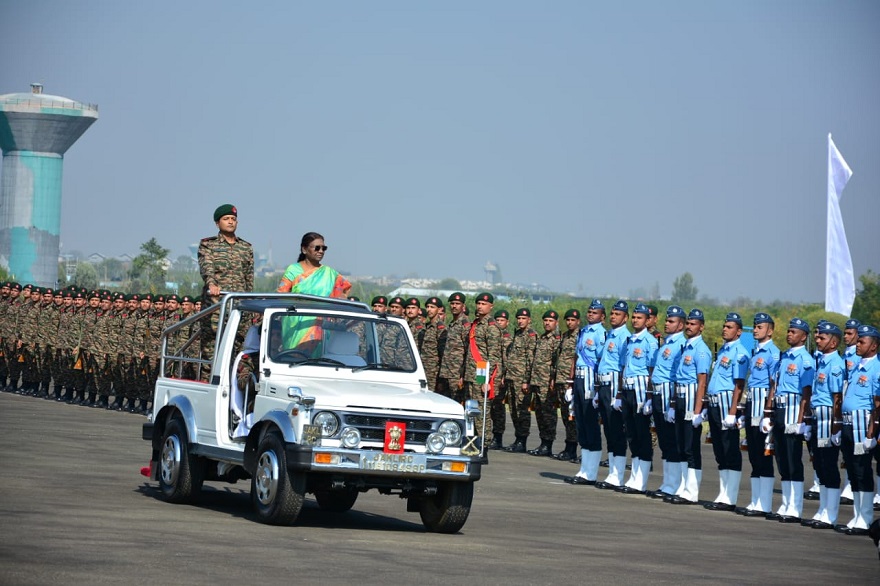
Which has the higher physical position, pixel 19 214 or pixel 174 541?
pixel 19 214

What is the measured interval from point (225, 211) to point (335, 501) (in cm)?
332

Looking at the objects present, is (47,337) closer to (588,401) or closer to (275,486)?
(588,401)

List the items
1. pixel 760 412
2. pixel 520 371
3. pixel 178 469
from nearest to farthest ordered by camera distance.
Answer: pixel 178 469 → pixel 760 412 → pixel 520 371

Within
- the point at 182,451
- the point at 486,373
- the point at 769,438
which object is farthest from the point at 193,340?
the point at 769,438

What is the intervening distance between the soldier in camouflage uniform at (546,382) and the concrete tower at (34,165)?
378 feet

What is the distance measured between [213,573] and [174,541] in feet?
4.98

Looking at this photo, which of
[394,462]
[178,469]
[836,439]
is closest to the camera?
[394,462]

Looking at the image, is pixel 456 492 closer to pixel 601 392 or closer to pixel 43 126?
pixel 601 392

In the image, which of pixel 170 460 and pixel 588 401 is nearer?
pixel 170 460

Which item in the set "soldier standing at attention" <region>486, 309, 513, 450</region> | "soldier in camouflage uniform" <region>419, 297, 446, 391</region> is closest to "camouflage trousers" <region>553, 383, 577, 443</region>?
"soldier standing at attention" <region>486, 309, 513, 450</region>

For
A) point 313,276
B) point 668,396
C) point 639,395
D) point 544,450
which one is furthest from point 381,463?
point 544,450

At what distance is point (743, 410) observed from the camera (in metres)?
18.6

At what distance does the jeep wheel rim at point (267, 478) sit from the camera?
12.7 m

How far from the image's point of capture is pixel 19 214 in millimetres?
138500
